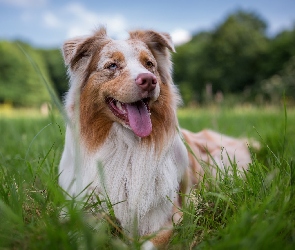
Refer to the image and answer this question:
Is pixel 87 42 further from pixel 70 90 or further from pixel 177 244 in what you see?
pixel 177 244

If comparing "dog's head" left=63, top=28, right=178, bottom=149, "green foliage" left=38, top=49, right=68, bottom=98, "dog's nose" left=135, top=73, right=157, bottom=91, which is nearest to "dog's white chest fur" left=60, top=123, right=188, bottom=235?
"dog's head" left=63, top=28, right=178, bottom=149

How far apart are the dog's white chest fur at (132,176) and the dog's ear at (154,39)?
0.98 metres

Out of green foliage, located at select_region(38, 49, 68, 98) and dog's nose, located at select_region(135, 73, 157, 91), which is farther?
green foliage, located at select_region(38, 49, 68, 98)

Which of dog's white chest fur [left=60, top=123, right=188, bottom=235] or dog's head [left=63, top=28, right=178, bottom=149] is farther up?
dog's head [left=63, top=28, right=178, bottom=149]

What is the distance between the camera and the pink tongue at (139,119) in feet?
9.38

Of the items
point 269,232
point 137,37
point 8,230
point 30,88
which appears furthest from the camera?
point 30,88

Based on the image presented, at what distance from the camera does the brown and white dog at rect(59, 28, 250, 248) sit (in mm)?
2787

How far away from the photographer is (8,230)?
1807 mm

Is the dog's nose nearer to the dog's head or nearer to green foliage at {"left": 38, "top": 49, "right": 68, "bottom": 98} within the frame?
the dog's head

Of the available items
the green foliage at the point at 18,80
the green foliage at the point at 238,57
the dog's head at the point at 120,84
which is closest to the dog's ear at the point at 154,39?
the dog's head at the point at 120,84

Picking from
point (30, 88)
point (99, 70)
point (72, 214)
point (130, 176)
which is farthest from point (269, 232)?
point (30, 88)

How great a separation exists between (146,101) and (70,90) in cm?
79

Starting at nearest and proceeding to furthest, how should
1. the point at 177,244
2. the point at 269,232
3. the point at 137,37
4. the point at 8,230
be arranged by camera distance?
1. the point at 269,232
2. the point at 8,230
3. the point at 177,244
4. the point at 137,37

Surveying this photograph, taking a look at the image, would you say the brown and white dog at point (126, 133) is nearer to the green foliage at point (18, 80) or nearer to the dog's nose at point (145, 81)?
the dog's nose at point (145, 81)
